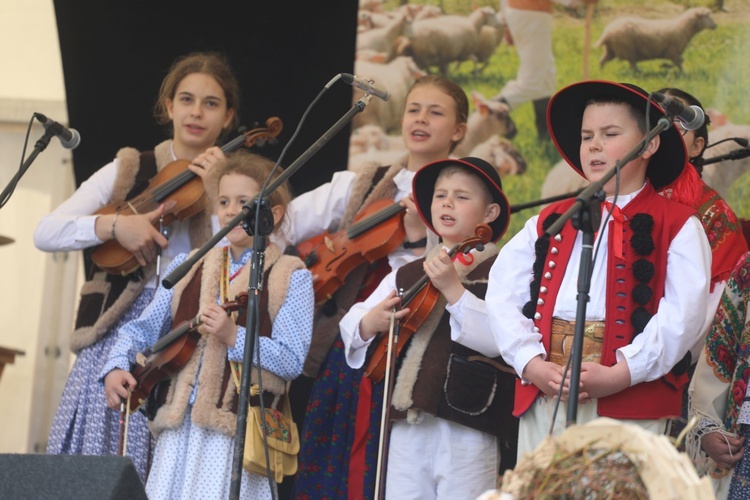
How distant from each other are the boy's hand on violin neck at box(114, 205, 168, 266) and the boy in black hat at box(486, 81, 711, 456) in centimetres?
148

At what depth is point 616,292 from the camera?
3000 mm

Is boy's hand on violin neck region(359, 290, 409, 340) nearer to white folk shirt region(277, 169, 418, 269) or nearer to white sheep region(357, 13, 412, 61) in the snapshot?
white folk shirt region(277, 169, 418, 269)

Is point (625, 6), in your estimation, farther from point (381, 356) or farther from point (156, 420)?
point (156, 420)

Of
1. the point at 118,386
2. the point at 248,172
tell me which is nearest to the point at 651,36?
the point at 248,172

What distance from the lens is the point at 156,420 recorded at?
142 inches

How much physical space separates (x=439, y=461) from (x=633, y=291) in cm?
86

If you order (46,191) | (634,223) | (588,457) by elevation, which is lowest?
(588,457)

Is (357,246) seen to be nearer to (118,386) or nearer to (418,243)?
(418,243)

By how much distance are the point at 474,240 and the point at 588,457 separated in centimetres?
149

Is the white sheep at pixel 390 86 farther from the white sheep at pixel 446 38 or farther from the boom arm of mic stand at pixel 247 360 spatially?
the boom arm of mic stand at pixel 247 360

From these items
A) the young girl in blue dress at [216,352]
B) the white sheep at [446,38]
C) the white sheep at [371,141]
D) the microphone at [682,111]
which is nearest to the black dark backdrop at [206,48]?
the white sheep at [371,141]

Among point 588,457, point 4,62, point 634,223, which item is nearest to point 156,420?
point 634,223

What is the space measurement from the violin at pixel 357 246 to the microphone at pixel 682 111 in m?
1.40

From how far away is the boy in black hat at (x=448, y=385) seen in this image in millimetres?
3412
